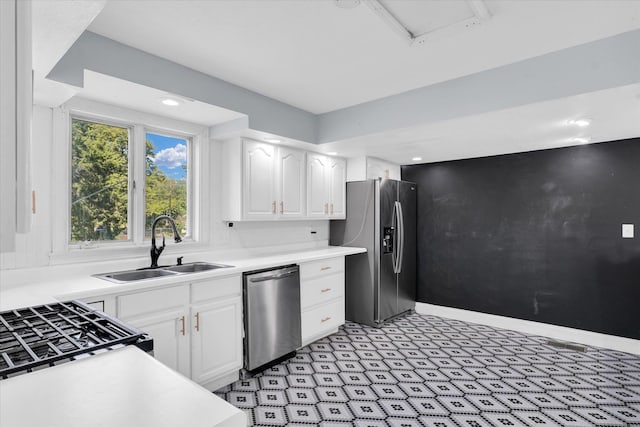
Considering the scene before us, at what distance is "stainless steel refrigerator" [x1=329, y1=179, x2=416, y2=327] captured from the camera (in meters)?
4.12

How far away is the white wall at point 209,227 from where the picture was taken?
7.40 feet

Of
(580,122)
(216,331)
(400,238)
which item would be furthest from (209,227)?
(580,122)

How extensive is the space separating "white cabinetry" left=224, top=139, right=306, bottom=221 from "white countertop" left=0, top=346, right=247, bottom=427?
92.7 inches

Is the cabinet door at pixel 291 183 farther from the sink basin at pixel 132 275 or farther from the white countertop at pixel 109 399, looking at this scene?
the white countertop at pixel 109 399

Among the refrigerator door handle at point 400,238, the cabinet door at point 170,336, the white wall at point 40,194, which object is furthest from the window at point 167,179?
the refrigerator door handle at point 400,238

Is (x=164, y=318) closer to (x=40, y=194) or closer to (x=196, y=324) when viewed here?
(x=196, y=324)

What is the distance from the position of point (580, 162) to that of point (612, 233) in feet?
2.70

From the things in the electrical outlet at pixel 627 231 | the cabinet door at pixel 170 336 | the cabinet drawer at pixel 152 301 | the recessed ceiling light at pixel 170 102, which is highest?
the recessed ceiling light at pixel 170 102

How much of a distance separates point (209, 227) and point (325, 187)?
1.51 m

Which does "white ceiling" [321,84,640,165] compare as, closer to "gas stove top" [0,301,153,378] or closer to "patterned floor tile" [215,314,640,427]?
"patterned floor tile" [215,314,640,427]

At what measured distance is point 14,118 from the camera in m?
0.54

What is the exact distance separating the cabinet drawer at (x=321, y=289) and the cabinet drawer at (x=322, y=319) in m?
0.07

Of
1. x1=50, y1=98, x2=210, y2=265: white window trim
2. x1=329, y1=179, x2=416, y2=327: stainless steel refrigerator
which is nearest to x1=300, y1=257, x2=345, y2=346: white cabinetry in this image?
x1=329, y1=179, x2=416, y2=327: stainless steel refrigerator

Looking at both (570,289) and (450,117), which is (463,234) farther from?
(450,117)
